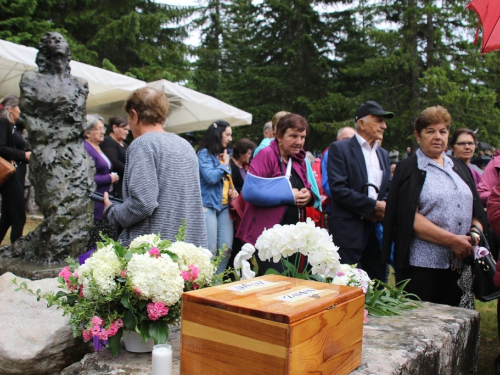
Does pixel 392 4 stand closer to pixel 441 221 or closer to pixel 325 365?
pixel 441 221

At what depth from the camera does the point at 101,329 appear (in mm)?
1865

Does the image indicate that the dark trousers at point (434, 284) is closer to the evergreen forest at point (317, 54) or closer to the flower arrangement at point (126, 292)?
the flower arrangement at point (126, 292)

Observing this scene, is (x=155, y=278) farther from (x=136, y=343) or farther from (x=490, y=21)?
(x=490, y=21)

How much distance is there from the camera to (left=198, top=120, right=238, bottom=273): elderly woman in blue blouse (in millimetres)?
5234

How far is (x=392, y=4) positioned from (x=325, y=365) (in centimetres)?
1751

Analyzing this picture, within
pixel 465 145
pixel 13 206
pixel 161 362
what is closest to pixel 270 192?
pixel 161 362

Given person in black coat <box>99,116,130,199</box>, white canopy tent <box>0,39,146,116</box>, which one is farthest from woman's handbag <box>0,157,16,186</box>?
white canopy tent <box>0,39,146,116</box>

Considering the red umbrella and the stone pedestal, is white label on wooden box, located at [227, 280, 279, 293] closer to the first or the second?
the stone pedestal

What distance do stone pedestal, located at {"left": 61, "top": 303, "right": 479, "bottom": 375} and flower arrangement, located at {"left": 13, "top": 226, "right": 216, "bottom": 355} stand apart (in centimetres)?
11

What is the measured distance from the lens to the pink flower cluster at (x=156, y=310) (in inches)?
73.2

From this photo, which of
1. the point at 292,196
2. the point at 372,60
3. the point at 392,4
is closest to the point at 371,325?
the point at 292,196

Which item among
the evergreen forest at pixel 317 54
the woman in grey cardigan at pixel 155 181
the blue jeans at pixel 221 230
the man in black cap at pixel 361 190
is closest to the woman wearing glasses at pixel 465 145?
the man in black cap at pixel 361 190

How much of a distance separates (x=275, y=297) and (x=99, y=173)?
4027 mm

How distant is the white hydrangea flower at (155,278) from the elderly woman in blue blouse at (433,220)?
2.06m
